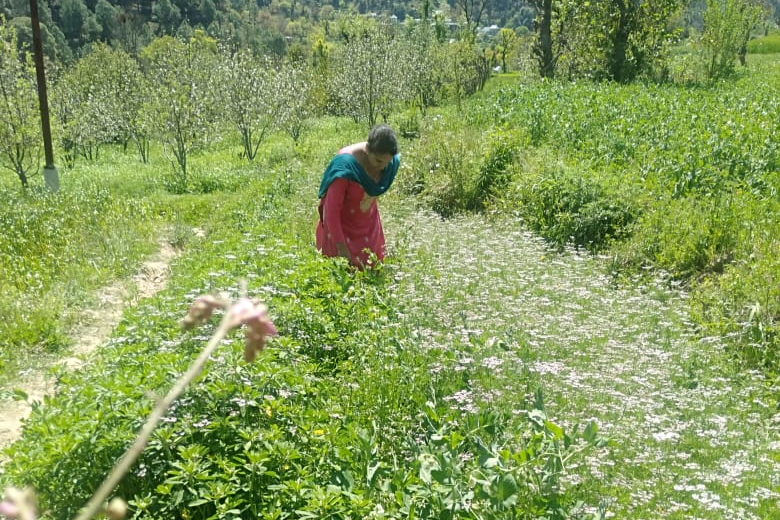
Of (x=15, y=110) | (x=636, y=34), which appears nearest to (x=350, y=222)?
(x=15, y=110)

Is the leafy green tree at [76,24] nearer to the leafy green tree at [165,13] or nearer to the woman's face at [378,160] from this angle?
the leafy green tree at [165,13]

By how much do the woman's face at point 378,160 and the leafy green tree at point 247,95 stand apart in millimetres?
13311

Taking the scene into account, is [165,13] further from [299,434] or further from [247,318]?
[247,318]

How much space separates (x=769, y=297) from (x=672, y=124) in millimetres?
6119

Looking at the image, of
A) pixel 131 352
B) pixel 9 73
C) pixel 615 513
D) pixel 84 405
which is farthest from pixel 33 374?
pixel 9 73

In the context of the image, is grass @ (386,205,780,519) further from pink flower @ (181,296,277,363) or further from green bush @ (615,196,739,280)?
pink flower @ (181,296,277,363)

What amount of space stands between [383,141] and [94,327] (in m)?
3.65

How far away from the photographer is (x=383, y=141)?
570cm

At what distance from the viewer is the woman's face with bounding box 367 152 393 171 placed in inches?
229

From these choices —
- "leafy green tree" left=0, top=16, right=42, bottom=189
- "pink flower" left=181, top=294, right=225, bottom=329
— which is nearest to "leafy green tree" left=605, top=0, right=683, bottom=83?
"leafy green tree" left=0, top=16, right=42, bottom=189

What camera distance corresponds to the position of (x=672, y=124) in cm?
1070

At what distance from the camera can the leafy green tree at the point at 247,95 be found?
18.5 metres

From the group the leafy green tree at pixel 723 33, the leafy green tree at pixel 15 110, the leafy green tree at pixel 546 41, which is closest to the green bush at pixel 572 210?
the leafy green tree at pixel 15 110

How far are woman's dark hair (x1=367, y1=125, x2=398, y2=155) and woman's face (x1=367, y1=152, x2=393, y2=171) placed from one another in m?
0.04
